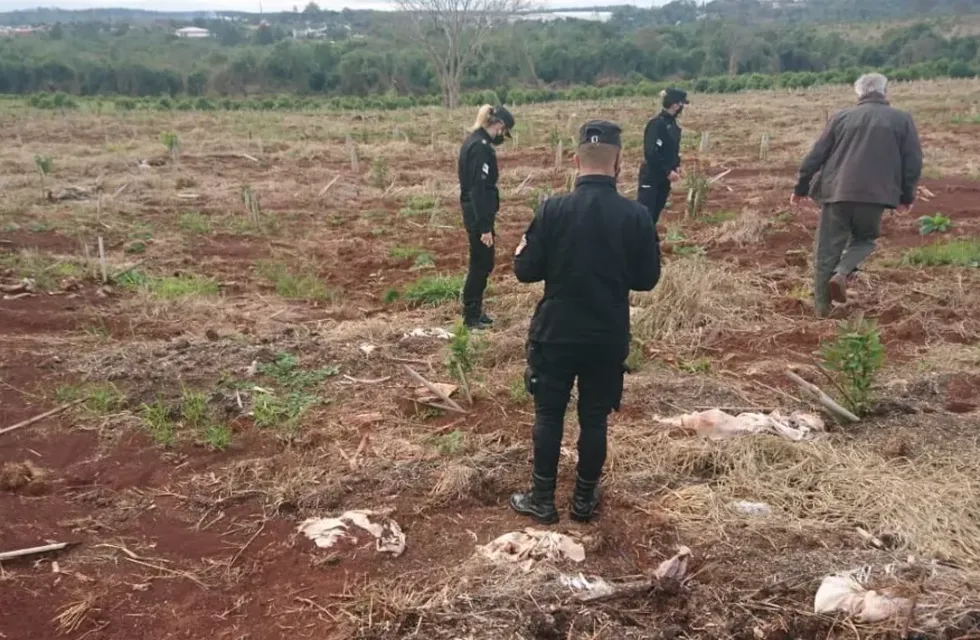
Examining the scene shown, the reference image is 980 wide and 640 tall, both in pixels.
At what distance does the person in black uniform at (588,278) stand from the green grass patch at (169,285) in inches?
198

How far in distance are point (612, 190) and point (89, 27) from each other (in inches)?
4191

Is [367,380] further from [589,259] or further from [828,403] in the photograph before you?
[828,403]

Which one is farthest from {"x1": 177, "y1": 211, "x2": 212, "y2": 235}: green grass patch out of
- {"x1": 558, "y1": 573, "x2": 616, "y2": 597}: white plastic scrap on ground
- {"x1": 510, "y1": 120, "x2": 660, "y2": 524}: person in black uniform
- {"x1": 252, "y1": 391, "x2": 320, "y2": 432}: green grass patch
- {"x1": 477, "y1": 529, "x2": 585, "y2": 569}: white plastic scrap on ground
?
{"x1": 558, "y1": 573, "x2": 616, "y2": 597}: white plastic scrap on ground

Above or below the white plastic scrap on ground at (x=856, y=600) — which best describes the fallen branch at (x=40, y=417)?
below

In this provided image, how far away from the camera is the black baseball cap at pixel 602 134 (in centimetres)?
317

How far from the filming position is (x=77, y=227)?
10281 mm

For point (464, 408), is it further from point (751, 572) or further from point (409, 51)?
point (409, 51)

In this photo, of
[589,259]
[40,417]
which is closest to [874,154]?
[589,259]

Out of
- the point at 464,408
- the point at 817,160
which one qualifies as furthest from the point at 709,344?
the point at 464,408

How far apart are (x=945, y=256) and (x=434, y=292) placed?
200 inches

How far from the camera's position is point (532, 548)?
323 cm

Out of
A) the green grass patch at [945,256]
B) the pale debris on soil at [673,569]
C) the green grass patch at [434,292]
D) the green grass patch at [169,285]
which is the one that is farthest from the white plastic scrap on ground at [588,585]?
the green grass patch at [945,256]

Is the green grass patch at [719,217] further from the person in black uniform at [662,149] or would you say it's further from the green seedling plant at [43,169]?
the green seedling plant at [43,169]

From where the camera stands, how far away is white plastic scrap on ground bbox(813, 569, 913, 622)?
2.76m
